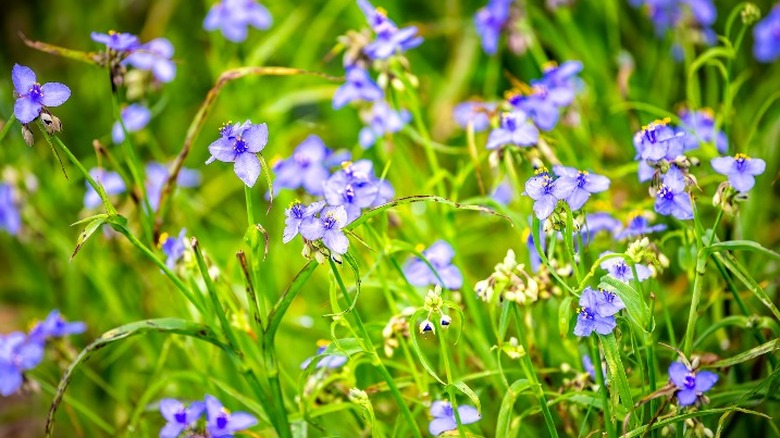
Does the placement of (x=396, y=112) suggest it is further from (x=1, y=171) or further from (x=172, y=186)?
(x=1, y=171)

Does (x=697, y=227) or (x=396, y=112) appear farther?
(x=396, y=112)

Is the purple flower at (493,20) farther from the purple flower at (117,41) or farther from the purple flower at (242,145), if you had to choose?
the purple flower at (242,145)

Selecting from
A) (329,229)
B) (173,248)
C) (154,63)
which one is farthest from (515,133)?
(154,63)

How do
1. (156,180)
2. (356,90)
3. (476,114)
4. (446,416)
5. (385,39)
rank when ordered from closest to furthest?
(446,416) → (385,39) → (356,90) → (476,114) → (156,180)

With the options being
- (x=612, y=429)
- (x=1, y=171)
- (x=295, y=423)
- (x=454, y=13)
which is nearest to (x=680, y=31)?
(x=454, y=13)

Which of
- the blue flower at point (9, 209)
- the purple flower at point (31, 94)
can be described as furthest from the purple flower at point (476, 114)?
the blue flower at point (9, 209)

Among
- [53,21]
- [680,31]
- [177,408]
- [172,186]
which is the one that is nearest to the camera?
[177,408]

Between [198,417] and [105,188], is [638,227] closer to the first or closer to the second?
[198,417]
